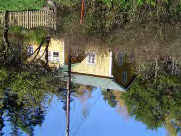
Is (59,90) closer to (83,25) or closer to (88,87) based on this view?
(88,87)

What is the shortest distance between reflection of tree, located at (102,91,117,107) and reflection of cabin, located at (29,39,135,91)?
267 millimetres

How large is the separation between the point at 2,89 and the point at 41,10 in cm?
350

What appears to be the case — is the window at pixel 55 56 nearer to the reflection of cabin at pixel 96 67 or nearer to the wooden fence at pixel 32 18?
the reflection of cabin at pixel 96 67

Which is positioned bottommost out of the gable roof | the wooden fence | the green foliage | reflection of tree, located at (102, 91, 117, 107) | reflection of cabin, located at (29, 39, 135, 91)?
reflection of tree, located at (102, 91, 117, 107)

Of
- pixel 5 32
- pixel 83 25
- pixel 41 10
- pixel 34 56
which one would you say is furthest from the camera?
pixel 34 56

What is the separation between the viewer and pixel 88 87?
8.43 m

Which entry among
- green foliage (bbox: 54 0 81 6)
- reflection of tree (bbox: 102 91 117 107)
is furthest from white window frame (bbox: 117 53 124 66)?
green foliage (bbox: 54 0 81 6)

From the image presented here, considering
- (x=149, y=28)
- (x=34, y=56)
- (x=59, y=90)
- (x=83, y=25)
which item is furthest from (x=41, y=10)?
(x=149, y=28)

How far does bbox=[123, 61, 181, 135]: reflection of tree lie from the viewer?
22.1 ft

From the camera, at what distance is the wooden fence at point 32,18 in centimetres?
699

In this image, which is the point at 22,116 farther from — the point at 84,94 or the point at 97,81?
the point at 97,81

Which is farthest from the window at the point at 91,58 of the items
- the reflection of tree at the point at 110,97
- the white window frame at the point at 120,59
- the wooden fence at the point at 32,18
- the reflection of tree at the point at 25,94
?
the wooden fence at the point at 32,18

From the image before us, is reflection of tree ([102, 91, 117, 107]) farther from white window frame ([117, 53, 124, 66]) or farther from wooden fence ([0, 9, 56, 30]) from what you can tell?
wooden fence ([0, 9, 56, 30])

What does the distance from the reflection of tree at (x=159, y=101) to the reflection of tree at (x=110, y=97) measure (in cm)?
92
